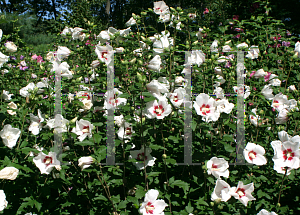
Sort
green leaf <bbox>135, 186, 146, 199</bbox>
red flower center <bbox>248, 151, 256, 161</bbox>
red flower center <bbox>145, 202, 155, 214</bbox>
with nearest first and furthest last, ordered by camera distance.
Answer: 1. red flower center <bbox>145, 202, 155, 214</bbox>
2. green leaf <bbox>135, 186, 146, 199</bbox>
3. red flower center <bbox>248, 151, 256, 161</bbox>

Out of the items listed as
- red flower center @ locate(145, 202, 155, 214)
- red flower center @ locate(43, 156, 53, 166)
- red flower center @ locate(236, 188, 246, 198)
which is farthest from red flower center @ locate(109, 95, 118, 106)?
red flower center @ locate(236, 188, 246, 198)

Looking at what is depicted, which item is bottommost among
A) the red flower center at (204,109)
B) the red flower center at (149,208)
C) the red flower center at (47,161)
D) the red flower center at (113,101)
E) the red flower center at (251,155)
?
the red flower center at (149,208)

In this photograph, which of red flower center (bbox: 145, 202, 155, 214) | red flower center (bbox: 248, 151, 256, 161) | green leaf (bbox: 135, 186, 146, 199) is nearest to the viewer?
red flower center (bbox: 145, 202, 155, 214)

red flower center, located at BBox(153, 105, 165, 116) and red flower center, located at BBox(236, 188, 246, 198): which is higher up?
red flower center, located at BBox(153, 105, 165, 116)

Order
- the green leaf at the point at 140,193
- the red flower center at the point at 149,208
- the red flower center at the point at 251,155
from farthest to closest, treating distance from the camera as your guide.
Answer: the red flower center at the point at 251,155, the green leaf at the point at 140,193, the red flower center at the point at 149,208

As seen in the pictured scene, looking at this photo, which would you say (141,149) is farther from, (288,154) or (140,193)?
(288,154)

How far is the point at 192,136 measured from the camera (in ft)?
7.33

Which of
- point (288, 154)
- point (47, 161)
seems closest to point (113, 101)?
point (47, 161)

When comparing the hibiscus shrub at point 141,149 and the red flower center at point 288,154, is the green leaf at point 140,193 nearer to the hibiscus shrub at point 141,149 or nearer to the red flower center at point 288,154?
the hibiscus shrub at point 141,149

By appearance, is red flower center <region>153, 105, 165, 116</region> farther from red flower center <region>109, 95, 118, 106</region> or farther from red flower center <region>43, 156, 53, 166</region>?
red flower center <region>43, 156, 53, 166</region>

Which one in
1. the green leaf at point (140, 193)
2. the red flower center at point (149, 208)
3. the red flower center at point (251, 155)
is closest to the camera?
the red flower center at point (149, 208)

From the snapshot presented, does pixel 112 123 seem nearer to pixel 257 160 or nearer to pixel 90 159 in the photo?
pixel 90 159

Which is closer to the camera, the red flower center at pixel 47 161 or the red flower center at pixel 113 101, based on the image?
the red flower center at pixel 47 161

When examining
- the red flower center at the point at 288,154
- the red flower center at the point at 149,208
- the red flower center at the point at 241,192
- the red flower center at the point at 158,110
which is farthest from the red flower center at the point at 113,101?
the red flower center at the point at 288,154
